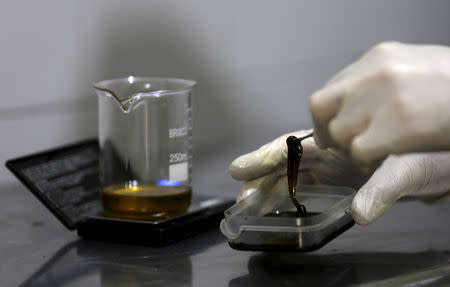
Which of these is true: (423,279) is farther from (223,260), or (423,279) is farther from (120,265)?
(120,265)

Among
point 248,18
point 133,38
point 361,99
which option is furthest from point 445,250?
point 248,18

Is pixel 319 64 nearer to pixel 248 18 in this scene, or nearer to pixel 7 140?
pixel 248 18

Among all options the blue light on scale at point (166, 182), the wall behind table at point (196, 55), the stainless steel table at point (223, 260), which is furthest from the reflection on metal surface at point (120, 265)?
the wall behind table at point (196, 55)

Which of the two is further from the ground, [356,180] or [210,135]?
[356,180]

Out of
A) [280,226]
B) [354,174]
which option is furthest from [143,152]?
[354,174]

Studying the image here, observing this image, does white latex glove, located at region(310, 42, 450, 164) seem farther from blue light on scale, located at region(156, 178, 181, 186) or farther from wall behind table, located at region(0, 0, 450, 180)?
wall behind table, located at region(0, 0, 450, 180)
